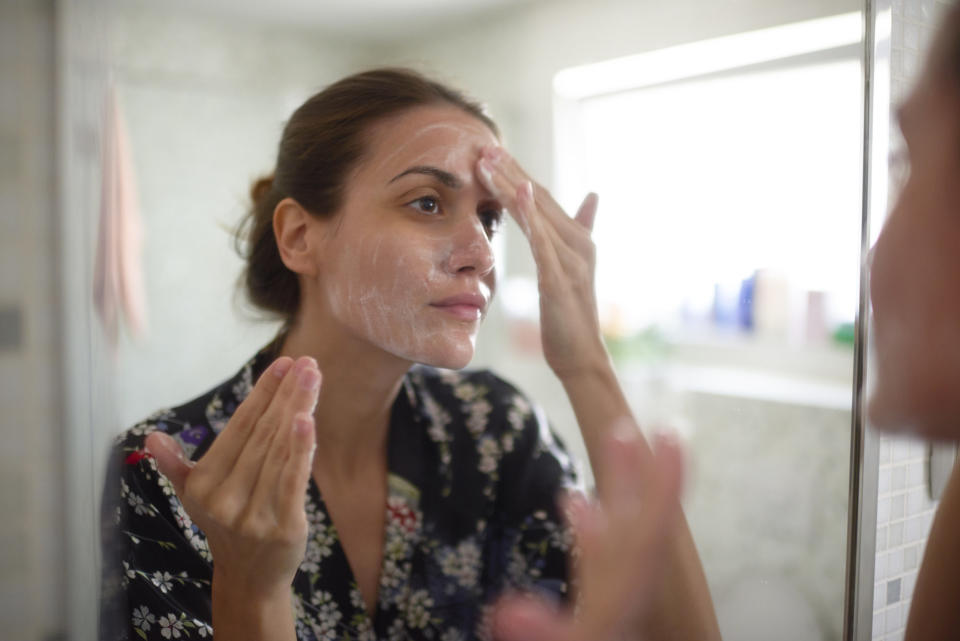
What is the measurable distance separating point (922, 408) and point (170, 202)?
4.57 ft

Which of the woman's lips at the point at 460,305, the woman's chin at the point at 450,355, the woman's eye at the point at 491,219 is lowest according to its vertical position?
the woman's chin at the point at 450,355

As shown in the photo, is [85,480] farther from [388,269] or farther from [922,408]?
[922,408]

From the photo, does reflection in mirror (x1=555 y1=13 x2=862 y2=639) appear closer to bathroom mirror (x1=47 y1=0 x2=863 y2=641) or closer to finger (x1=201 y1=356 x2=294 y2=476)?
bathroom mirror (x1=47 y1=0 x2=863 y2=641)

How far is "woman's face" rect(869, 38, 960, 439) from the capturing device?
448 mm

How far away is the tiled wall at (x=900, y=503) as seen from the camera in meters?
0.63

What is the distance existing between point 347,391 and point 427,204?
23 cm

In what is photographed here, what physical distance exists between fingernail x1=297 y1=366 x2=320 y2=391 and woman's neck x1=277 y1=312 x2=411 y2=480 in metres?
0.27

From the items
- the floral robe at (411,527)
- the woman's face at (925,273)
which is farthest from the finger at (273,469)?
the woman's face at (925,273)

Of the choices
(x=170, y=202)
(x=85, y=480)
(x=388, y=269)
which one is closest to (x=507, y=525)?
(x=388, y=269)

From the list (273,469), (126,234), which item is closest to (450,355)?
(273,469)

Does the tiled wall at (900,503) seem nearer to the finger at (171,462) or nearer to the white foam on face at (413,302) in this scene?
the white foam on face at (413,302)

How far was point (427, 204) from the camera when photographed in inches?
29.5

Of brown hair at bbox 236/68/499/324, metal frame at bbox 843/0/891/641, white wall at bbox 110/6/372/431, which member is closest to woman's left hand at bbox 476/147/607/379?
brown hair at bbox 236/68/499/324

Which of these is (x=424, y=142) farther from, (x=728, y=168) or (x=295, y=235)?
(x=728, y=168)
